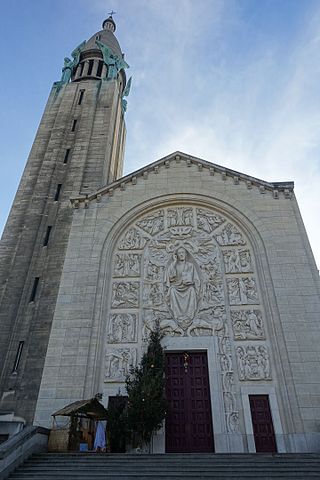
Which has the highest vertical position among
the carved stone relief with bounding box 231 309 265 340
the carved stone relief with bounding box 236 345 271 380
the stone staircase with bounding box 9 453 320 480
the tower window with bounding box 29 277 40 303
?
the tower window with bounding box 29 277 40 303

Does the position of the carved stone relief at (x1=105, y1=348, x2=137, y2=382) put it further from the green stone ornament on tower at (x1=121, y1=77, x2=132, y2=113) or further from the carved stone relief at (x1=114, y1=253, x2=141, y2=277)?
the green stone ornament on tower at (x1=121, y1=77, x2=132, y2=113)

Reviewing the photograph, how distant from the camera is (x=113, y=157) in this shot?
2502 centimetres

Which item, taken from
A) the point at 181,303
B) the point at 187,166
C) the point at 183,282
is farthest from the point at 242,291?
the point at 187,166

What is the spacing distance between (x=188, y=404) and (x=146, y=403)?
7.17 ft

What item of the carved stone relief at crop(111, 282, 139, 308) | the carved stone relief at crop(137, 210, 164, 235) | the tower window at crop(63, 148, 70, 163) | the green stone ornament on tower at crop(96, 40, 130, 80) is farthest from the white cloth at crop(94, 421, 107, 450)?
the green stone ornament on tower at crop(96, 40, 130, 80)

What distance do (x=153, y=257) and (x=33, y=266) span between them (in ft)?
19.8

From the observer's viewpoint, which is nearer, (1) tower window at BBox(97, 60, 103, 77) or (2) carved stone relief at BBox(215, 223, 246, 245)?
(2) carved stone relief at BBox(215, 223, 246, 245)

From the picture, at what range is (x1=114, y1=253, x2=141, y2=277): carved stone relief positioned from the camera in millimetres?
15695

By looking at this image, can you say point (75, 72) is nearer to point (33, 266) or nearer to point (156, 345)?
point (33, 266)

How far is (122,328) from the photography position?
14203mm

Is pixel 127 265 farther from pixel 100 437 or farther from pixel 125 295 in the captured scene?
pixel 100 437

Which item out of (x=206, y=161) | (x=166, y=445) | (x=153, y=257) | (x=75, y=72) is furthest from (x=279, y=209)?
(x=75, y=72)

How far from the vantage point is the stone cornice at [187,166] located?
17094mm

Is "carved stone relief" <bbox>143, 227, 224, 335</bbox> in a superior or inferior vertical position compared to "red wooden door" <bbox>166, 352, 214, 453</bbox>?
superior
